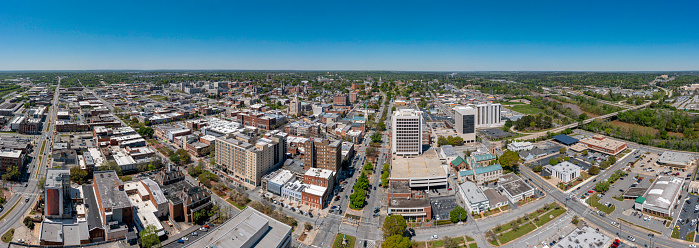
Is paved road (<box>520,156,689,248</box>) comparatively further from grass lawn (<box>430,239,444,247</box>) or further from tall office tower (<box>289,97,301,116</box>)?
tall office tower (<box>289,97,301,116</box>)

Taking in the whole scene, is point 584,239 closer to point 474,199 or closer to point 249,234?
point 474,199

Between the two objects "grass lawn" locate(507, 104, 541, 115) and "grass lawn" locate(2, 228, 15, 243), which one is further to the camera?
"grass lawn" locate(507, 104, 541, 115)

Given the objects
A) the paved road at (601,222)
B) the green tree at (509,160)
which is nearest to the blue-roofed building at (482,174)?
the green tree at (509,160)

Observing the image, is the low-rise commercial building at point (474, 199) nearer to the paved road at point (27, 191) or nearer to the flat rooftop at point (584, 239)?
the flat rooftop at point (584, 239)

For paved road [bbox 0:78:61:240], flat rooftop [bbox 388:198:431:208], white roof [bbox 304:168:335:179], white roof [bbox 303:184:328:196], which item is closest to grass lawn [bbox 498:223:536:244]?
flat rooftop [bbox 388:198:431:208]

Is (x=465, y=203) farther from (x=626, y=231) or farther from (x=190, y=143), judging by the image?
(x=190, y=143)

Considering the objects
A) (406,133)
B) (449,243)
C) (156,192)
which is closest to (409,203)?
(449,243)
